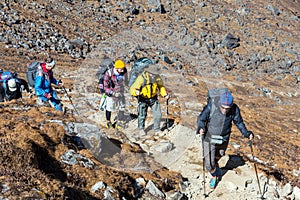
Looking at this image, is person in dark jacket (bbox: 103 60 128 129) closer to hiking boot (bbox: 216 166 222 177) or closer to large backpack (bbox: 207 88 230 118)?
large backpack (bbox: 207 88 230 118)

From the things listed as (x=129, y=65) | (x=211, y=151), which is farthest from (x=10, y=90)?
(x=129, y=65)

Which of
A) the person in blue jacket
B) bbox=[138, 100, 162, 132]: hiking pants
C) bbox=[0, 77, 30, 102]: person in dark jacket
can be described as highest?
the person in blue jacket

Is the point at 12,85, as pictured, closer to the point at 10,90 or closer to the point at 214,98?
the point at 10,90

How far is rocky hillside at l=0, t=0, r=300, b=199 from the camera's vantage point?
697cm

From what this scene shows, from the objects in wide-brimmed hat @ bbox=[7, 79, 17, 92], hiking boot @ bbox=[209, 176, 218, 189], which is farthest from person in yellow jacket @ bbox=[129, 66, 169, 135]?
wide-brimmed hat @ bbox=[7, 79, 17, 92]

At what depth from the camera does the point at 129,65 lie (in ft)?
89.1

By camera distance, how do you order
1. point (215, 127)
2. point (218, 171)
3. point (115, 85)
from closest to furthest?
point (215, 127) < point (218, 171) < point (115, 85)

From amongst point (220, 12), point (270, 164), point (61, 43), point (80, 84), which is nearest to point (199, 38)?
point (220, 12)

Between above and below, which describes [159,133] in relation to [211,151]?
below

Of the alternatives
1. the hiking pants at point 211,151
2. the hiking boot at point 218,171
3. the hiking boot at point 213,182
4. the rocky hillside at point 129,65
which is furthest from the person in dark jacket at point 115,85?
the hiking boot at point 213,182

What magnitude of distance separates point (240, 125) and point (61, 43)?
23.0 metres

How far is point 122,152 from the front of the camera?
929 centimetres

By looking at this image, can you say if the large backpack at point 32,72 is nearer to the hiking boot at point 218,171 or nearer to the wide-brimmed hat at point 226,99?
the wide-brimmed hat at point 226,99

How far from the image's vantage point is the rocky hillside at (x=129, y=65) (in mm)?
6973
